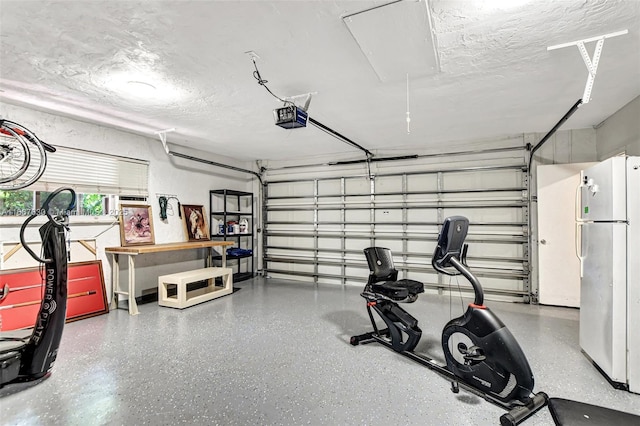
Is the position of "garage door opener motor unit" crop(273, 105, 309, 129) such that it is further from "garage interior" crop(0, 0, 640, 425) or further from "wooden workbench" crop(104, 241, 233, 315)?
"wooden workbench" crop(104, 241, 233, 315)

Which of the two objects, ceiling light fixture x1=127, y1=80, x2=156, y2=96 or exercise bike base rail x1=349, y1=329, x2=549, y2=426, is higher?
ceiling light fixture x1=127, y1=80, x2=156, y2=96

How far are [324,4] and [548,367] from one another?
135 inches

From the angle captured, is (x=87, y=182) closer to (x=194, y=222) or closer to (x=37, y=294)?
(x=37, y=294)

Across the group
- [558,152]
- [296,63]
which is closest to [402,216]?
[558,152]

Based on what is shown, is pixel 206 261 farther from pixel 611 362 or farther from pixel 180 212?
pixel 611 362

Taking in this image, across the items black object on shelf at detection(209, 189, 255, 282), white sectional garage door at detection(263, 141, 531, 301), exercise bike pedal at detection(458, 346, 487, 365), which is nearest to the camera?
exercise bike pedal at detection(458, 346, 487, 365)

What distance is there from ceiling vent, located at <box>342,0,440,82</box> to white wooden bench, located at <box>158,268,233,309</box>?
3891 mm

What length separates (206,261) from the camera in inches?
234

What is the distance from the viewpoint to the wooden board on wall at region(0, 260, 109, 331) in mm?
3404

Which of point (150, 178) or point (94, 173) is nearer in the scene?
point (94, 173)

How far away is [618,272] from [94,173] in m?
6.01

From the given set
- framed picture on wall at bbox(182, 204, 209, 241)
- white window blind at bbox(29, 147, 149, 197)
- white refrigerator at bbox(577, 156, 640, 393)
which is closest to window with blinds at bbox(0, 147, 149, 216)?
white window blind at bbox(29, 147, 149, 197)

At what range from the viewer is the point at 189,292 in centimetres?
523

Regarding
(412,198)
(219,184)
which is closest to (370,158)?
(412,198)
